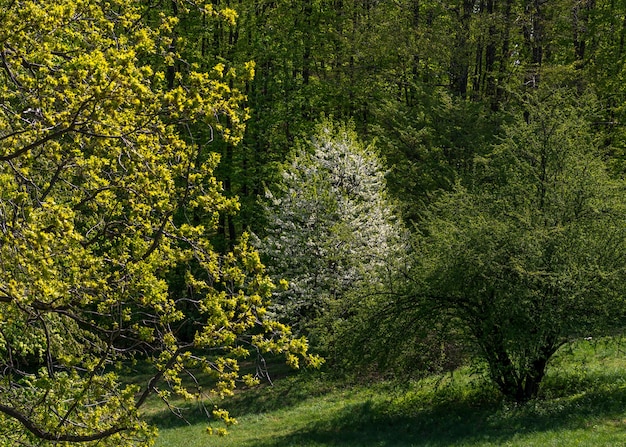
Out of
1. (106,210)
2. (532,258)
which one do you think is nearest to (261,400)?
(532,258)

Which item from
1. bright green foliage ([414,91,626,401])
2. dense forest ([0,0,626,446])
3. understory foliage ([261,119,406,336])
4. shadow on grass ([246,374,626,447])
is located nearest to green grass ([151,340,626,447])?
shadow on grass ([246,374,626,447])

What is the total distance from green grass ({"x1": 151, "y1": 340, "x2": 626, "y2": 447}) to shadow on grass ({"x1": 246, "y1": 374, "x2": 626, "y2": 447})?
22 mm

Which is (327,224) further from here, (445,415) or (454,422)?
(454,422)

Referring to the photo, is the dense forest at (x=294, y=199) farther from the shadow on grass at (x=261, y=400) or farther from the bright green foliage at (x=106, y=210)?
the shadow on grass at (x=261, y=400)

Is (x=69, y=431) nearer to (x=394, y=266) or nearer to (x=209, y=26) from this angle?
(x=394, y=266)

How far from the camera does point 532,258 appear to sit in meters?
16.6

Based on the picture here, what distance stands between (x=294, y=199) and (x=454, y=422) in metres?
11.9

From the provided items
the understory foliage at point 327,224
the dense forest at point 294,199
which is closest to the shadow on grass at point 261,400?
the dense forest at point 294,199

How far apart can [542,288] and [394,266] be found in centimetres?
362

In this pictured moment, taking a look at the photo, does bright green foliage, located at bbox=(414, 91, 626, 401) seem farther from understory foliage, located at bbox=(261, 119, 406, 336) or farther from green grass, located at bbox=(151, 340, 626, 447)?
understory foliage, located at bbox=(261, 119, 406, 336)

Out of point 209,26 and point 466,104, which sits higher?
point 209,26

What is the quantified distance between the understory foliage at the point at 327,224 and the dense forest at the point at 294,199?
101mm

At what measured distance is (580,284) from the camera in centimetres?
1633

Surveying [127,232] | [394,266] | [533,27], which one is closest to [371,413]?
[394,266]
